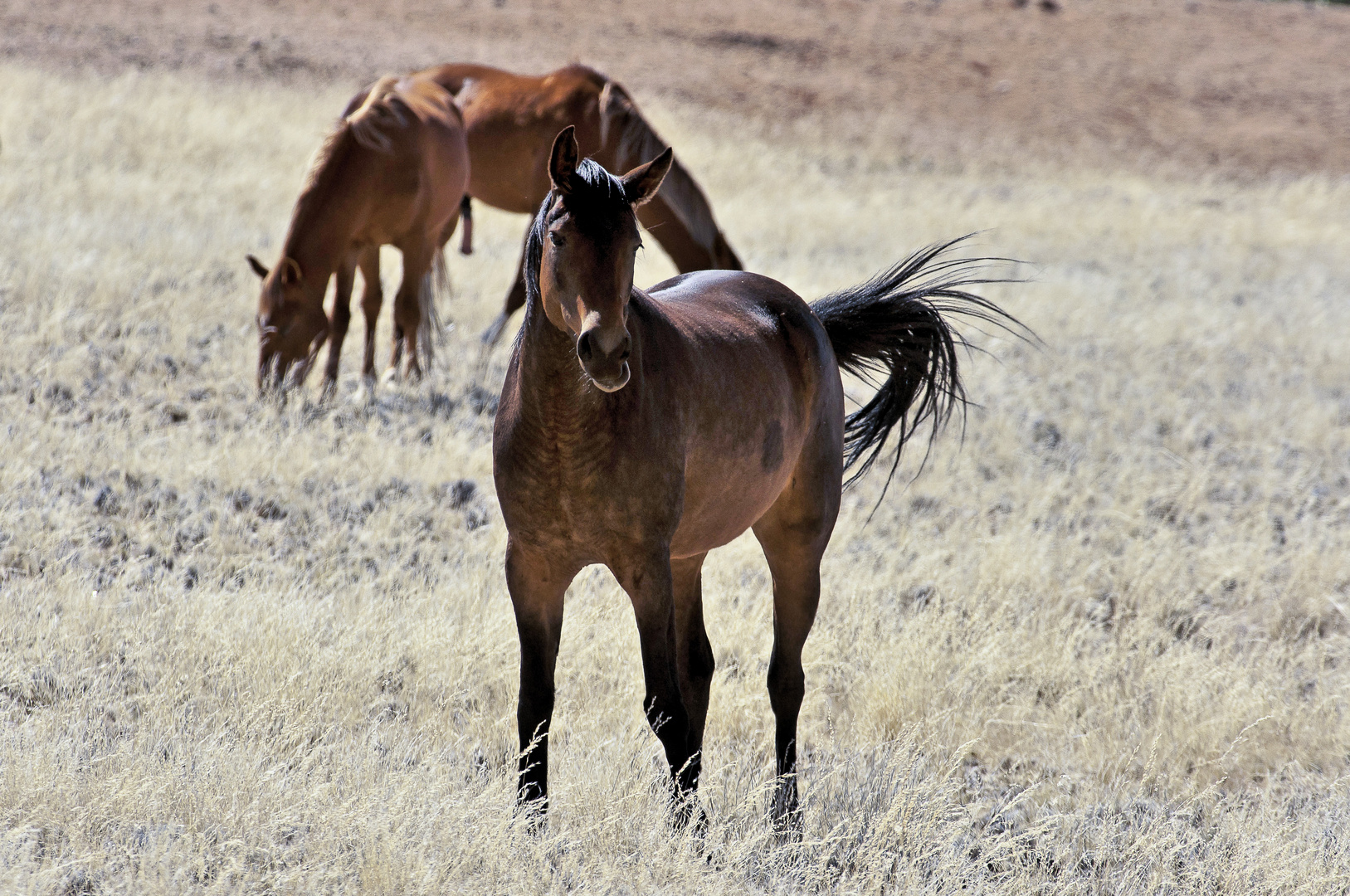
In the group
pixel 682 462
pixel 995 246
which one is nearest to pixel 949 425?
pixel 682 462

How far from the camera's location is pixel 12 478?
17.0 feet

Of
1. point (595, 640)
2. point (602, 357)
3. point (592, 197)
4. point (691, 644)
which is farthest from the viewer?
point (595, 640)

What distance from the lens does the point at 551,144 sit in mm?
8008

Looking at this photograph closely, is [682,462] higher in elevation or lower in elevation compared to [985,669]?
higher

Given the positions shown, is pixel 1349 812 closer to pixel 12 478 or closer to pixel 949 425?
pixel 949 425

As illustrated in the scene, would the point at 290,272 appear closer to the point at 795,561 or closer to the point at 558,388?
the point at 795,561

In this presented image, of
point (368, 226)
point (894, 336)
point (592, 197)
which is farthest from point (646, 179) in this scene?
point (368, 226)

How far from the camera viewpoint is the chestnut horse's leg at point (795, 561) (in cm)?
359

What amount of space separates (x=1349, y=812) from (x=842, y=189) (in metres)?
14.2

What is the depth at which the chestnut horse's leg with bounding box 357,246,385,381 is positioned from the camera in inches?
301

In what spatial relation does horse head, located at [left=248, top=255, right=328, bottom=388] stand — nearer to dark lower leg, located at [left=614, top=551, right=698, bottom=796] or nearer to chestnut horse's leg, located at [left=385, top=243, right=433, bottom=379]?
chestnut horse's leg, located at [left=385, top=243, right=433, bottom=379]

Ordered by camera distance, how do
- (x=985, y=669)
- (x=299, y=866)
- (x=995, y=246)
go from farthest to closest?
(x=995, y=246) → (x=985, y=669) → (x=299, y=866)

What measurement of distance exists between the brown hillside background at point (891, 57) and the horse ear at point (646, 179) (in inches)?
646

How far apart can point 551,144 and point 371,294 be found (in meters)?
1.57
